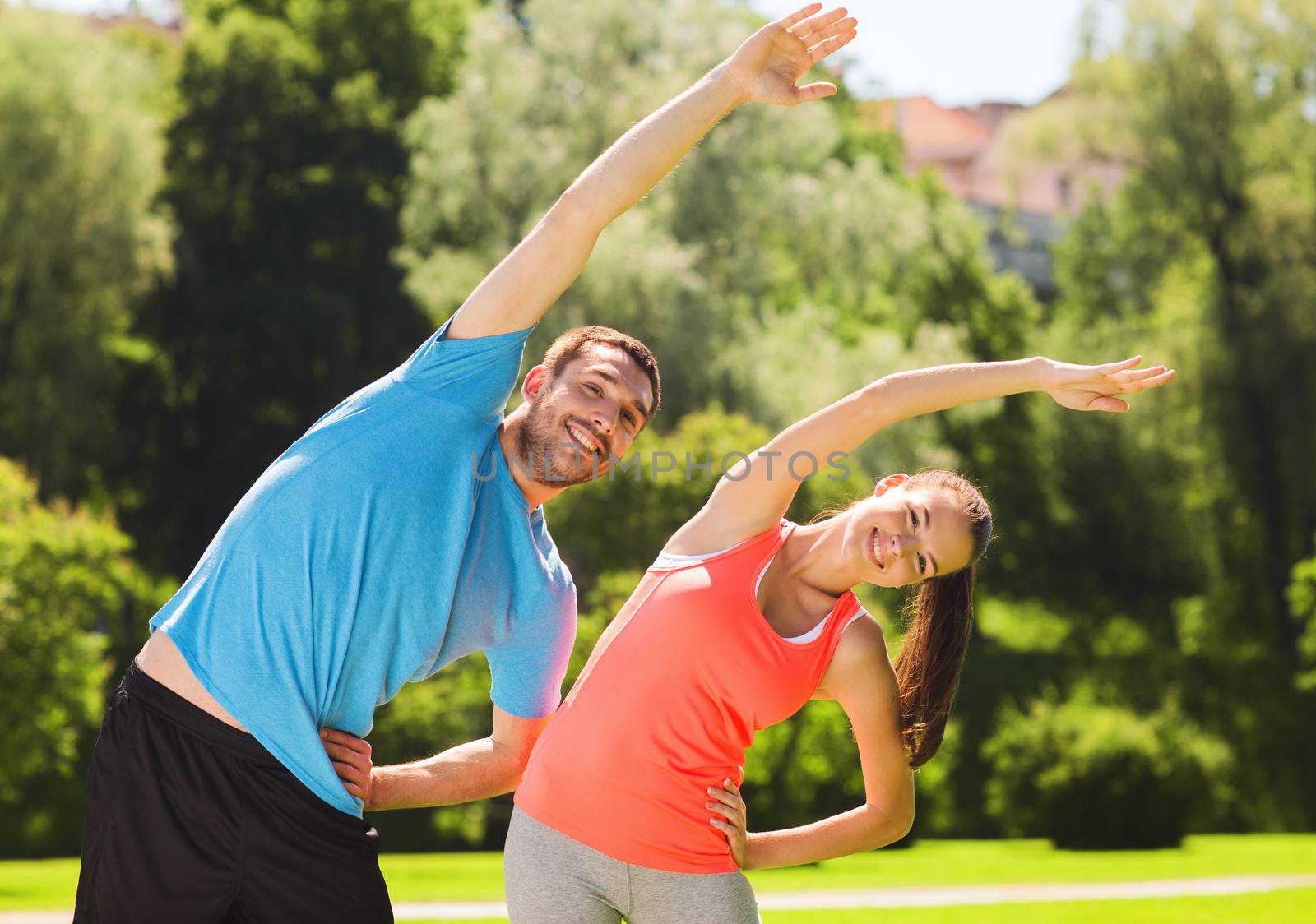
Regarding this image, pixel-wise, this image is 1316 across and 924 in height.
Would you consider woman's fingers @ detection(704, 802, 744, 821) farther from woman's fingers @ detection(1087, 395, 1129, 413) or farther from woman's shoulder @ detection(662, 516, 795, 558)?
woman's fingers @ detection(1087, 395, 1129, 413)

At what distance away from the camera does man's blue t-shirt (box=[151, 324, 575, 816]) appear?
267 centimetres

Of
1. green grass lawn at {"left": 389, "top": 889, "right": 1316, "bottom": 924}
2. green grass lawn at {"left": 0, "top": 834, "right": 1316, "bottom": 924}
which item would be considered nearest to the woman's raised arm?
green grass lawn at {"left": 389, "top": 889, "right": 1316, "bottom": 924}

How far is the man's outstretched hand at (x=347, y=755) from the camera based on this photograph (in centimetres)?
274

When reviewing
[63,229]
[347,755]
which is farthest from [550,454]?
[63,229]

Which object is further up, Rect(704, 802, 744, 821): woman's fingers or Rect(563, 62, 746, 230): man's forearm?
Rect(563, 62, 746, 230): man's forearm

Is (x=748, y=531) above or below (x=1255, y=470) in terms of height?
above

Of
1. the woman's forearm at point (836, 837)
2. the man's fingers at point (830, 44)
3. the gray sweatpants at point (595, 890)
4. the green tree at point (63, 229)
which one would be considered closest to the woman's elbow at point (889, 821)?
the woman's forearm at point (836, 837)

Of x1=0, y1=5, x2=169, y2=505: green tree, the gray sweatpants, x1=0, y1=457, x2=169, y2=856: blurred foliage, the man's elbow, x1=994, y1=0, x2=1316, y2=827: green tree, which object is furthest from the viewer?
x1=994, y1=0, x2=1316, y2=827: green tree

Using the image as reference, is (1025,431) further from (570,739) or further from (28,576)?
(570,739)

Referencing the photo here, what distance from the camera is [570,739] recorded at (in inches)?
115

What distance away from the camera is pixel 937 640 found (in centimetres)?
324

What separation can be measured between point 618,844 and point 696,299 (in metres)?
20.0

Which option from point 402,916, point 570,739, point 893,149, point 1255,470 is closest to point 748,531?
point 570,739

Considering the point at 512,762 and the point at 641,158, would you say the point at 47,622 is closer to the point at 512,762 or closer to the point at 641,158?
the point at 512,762
